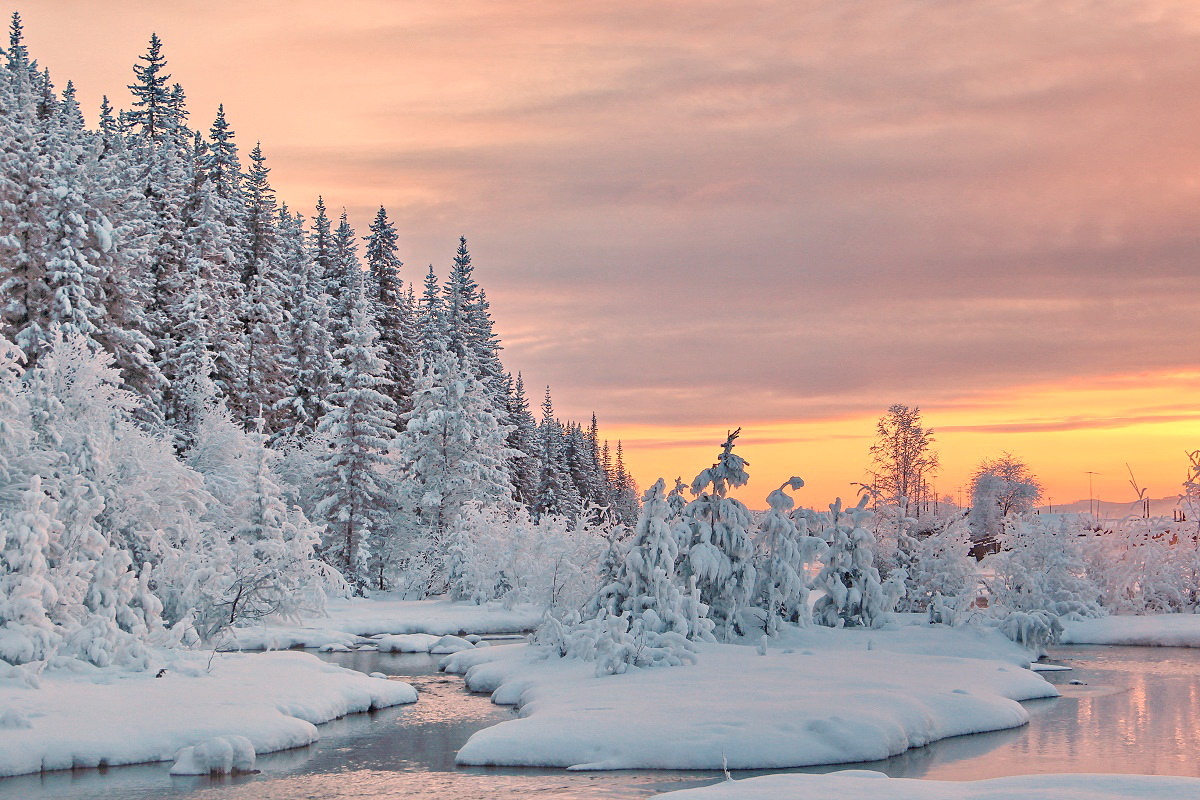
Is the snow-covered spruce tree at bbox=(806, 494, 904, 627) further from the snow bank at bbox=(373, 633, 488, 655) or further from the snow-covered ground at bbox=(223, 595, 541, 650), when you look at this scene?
the snow-covered ground at bbox=(223, 595, 541, 650)

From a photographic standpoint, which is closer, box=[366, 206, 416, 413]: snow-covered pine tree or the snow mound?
the snow mound

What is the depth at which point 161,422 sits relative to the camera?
154 ft

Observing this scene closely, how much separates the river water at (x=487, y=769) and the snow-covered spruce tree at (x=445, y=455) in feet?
91.1

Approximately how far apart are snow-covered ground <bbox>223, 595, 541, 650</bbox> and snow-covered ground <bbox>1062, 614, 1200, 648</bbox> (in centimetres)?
2177

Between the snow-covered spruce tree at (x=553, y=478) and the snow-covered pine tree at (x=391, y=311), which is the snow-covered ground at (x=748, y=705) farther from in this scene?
the snow-covered spruce tree at (x=553, y=478)

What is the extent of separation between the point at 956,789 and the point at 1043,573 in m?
33.3

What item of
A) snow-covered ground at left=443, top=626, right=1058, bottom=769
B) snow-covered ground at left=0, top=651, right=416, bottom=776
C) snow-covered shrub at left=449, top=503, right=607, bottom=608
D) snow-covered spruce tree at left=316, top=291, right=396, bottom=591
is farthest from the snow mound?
snow-covered spruce tree at left=316, top=291, right=396, bottom=591

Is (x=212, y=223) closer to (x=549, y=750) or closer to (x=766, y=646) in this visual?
(x=766, y=646)

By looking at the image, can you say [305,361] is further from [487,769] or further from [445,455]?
[487,769]

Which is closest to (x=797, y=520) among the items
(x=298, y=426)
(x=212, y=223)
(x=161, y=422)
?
(x=161, y=422)

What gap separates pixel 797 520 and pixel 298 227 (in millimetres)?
53683

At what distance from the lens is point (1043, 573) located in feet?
151

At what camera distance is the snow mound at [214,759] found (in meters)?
18.7

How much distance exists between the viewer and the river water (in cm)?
1759
